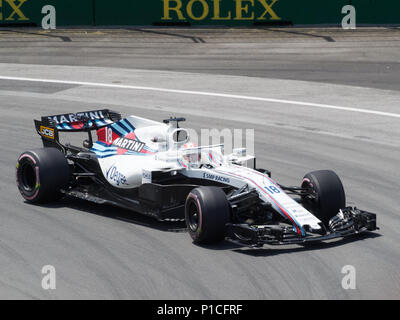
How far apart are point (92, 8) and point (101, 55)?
4206mm

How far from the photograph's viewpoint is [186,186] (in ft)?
35.4

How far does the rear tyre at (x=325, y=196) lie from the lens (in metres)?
10.6

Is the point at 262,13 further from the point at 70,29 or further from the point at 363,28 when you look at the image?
the point at 70,29

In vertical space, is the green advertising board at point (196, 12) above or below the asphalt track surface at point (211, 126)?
above

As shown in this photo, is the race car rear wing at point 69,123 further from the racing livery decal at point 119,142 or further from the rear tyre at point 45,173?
the rear tyre at point 45,173

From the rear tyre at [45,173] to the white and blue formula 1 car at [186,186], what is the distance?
15 mm

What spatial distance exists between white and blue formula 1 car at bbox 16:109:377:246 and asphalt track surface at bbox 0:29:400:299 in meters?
0.25

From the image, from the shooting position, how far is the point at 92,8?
30078mm

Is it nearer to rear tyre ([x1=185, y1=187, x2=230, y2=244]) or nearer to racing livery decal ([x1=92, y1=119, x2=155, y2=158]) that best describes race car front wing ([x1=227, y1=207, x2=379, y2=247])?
rear tyre ([x1=185, y1=187, x2=230, y2=244])

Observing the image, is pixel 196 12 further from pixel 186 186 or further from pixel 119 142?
pixel 186 186

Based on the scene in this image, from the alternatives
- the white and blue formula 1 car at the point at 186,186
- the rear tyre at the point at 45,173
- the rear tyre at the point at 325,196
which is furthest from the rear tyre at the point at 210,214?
the rear tyre at the point at 45,173

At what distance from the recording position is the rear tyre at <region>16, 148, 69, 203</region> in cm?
1165

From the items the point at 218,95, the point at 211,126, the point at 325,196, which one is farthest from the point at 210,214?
the point at 218,95

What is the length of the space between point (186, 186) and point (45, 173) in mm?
2256
